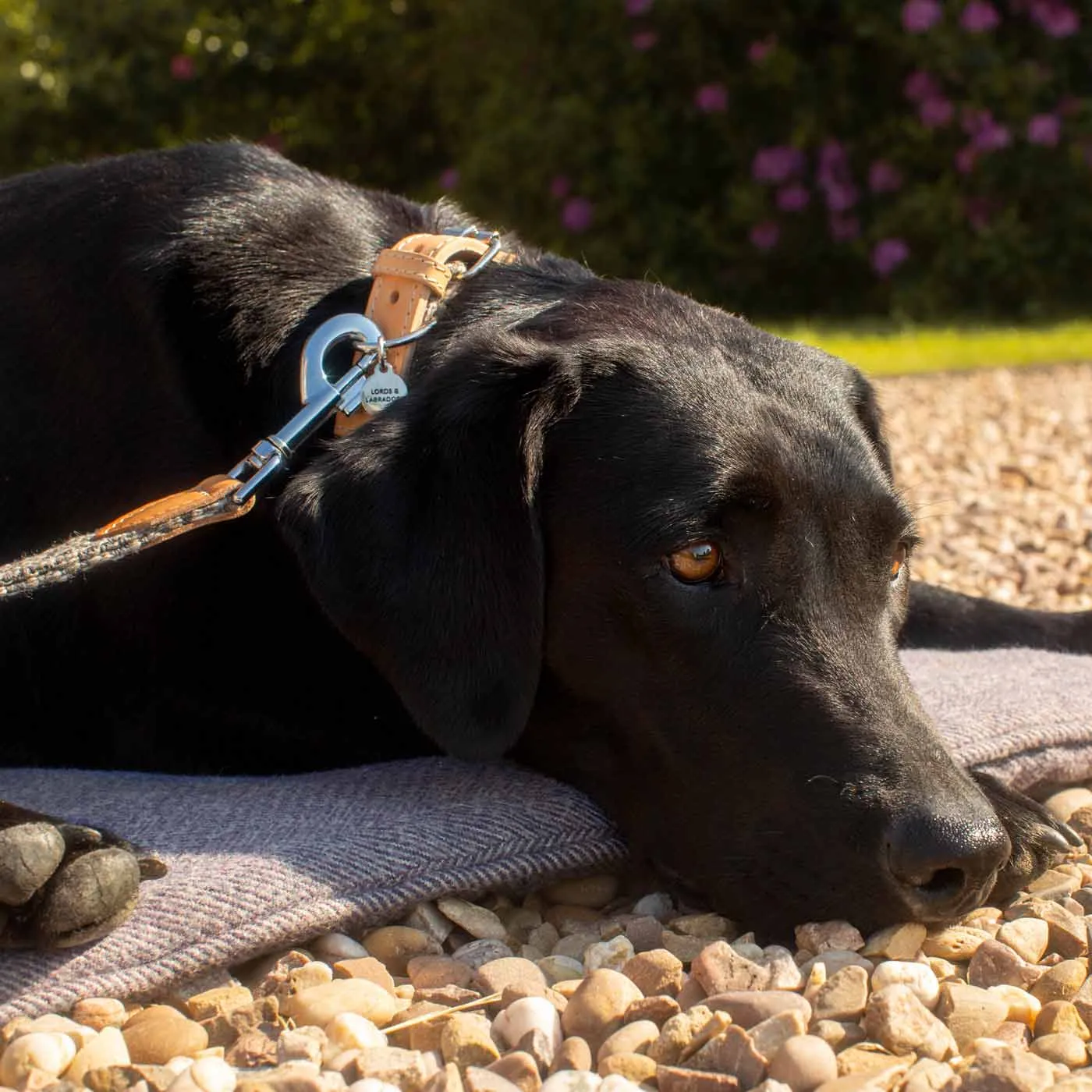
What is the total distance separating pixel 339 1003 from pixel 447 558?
0.71m

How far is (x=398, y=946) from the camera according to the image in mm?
2299

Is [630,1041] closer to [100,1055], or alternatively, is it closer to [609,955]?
[609,955]

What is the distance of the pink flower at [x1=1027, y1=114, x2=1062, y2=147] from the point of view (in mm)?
10680

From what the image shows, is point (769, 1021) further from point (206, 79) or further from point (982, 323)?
point (206, 79)

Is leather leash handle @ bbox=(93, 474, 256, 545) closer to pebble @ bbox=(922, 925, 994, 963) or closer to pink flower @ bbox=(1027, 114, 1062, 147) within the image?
pebble @ bbox=(922, 925, 994, 963)

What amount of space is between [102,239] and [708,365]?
123cm

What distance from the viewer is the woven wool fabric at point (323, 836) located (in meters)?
2.16

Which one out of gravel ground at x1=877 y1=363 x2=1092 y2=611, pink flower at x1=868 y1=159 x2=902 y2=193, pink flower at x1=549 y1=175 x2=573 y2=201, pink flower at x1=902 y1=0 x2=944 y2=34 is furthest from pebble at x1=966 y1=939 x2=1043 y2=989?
pink flower at x1=549 y1=175 x2=573 y2=201

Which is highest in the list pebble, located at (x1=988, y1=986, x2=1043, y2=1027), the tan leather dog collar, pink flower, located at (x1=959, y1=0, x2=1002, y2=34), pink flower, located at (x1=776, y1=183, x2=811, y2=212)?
pink flower, located at (x1=959, y1=0, x2=1002, y2=34)

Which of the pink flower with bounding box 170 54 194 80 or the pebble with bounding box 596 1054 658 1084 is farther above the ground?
the pink flower with bounding box 170 54 194 80

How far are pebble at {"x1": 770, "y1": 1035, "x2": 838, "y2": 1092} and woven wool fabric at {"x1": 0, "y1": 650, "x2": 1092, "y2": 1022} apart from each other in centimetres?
67

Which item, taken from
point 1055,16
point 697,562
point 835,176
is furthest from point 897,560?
point 835,176

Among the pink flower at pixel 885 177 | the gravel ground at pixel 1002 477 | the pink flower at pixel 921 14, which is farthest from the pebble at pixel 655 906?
the pink flower at pixel 885 177

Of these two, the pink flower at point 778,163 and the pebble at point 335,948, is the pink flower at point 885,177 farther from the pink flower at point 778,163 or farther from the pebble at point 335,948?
the pebble at point 335,948
